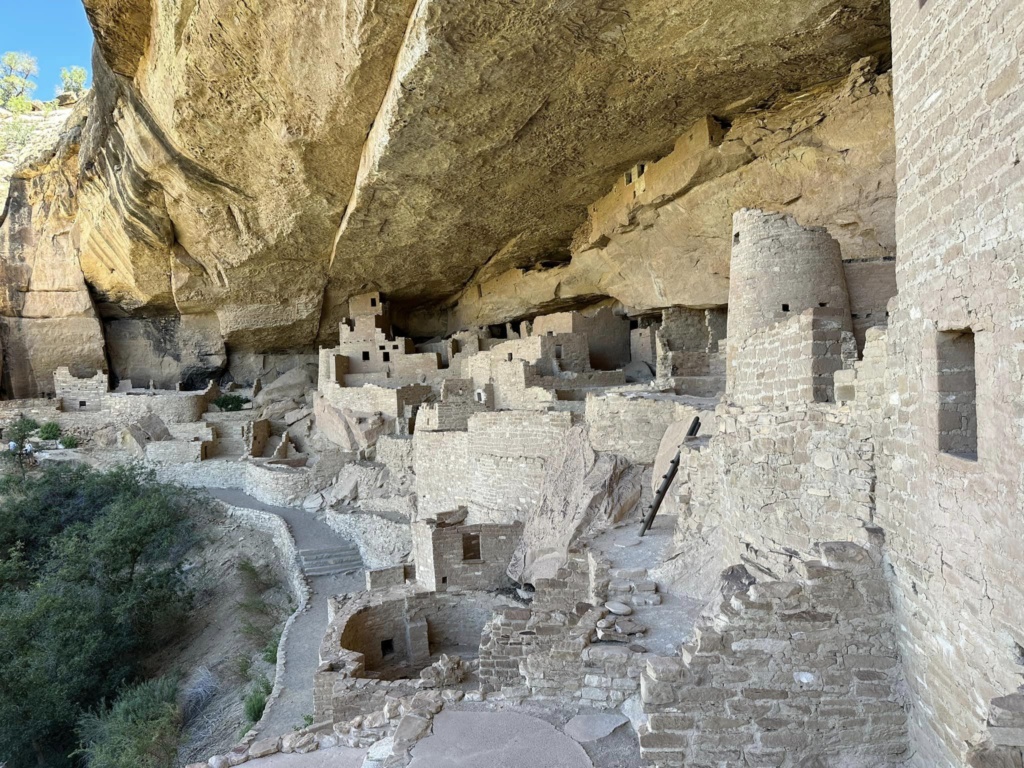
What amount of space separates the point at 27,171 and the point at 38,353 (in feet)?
20.5

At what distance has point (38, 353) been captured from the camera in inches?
867

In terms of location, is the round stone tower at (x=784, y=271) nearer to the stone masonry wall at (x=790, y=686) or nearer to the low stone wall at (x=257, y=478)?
the stone masonry wall at (x=790, y=686)

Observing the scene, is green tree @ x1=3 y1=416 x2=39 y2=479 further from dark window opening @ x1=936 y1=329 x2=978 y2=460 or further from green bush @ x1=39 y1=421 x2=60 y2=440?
dark window opening @ x1=936 y1=329 x2=978 y2=460

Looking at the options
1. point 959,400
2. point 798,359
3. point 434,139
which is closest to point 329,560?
point 434,139

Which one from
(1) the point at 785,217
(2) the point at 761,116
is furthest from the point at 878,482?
(2) the point at 761,116

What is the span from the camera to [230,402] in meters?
21.4

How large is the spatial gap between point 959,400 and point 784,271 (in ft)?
14.1

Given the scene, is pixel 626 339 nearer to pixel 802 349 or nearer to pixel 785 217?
pixel 785 217

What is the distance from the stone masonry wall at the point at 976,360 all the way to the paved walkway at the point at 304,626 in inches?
274

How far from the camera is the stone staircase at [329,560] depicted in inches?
485

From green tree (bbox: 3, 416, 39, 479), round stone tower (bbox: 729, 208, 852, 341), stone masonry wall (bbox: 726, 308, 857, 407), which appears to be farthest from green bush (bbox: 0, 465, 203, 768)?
round stone tower (bbox: 729, 208, 852, 341)

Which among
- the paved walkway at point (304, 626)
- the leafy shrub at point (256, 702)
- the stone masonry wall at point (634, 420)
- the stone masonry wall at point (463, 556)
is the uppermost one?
the stone masonry wall at point (634, 420)

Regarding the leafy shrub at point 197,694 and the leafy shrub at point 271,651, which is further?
the leafy shrub at point 271,651

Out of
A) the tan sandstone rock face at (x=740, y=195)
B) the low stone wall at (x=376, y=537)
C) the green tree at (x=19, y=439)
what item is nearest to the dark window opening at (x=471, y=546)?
the low stone wall at (x=376, y=537)
